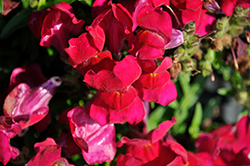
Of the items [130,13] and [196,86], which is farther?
[196,86]

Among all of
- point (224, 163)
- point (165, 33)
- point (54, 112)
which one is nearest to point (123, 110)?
point (165, 33)

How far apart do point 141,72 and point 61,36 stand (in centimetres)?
23

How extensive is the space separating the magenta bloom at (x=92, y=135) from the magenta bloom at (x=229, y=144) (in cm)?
37

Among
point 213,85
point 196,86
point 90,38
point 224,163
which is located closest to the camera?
point 90,38

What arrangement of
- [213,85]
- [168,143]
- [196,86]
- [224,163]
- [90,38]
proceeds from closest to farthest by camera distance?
[90,38] < [168,143] < [224,163] < [196,86] < [213,85]

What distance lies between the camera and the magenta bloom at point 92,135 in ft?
2.34

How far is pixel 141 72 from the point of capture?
2.19 ft

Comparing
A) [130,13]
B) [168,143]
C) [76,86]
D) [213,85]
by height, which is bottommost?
[213,85]

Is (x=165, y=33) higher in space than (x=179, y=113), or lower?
higher

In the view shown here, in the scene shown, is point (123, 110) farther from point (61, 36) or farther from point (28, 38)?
point (28, 38)

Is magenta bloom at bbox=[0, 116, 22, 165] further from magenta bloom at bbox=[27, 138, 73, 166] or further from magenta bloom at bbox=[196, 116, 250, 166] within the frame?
magenta bloom at bbox=[196, 116, 250, 166]

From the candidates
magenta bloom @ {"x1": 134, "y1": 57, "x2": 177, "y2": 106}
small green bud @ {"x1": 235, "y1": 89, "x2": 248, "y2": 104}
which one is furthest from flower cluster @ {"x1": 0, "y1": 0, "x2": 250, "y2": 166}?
small green bud @ {"x1": 235, "y1": 89, "x2": 248, "y2": 104}

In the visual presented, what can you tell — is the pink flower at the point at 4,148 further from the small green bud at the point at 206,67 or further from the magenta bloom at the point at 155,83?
the small green bud at the point at 206,67

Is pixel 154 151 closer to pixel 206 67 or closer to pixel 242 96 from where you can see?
pixel 206 67
